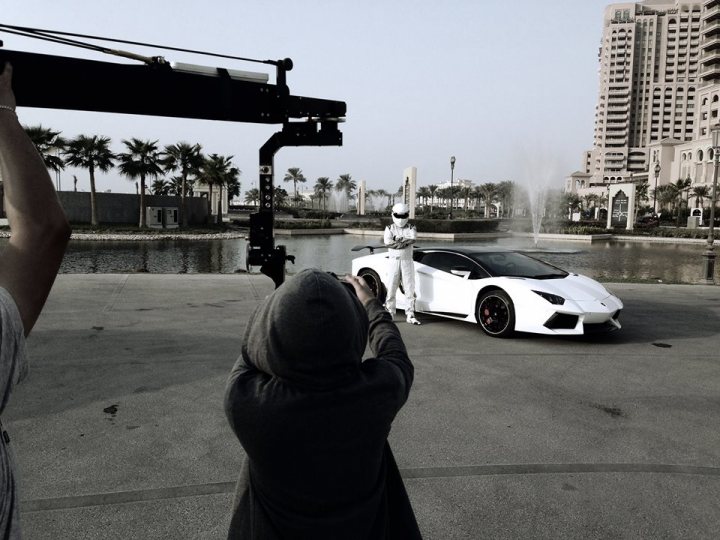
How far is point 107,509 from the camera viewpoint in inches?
131

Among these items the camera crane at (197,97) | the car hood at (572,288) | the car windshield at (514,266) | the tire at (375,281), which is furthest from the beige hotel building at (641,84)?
the camera crane at (197,97)

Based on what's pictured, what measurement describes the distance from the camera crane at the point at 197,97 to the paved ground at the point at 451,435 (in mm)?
1644

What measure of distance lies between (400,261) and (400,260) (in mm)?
16

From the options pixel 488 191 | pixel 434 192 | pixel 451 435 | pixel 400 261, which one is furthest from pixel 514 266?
pixel 434 192

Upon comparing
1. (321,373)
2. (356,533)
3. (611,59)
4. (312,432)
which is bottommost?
(356,533)

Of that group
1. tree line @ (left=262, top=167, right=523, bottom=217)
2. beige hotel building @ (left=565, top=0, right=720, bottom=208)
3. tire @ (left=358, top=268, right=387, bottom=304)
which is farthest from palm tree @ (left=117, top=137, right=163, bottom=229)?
beige hotel building @ (left=565, top=0, right=720, bottom=208)

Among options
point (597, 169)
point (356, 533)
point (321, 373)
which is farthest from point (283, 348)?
point (597, 169)

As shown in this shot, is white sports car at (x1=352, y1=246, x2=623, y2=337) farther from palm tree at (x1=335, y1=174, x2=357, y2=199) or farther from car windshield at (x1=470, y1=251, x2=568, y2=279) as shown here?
palm tree at (x1=335, y1=174, x2=357, y2=199)

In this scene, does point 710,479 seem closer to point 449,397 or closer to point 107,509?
point 449,397

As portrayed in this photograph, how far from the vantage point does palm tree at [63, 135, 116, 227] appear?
4947 centimetres

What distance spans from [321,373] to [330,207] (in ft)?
507

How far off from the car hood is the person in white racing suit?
74.9 inches

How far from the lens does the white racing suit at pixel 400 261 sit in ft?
30.7

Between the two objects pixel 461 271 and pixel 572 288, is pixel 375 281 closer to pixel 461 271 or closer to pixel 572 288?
pixel 461 271
